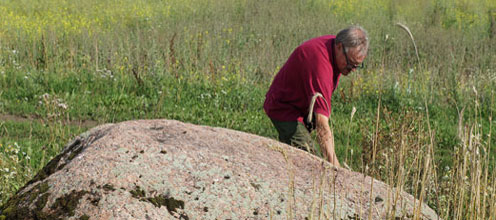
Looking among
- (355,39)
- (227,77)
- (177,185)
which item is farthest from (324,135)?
(227,77)

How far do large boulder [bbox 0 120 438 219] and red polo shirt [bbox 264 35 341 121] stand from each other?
1041mm

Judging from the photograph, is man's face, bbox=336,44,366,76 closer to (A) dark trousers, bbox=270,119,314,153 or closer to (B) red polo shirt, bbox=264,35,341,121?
(B) red polo shirt, bbox=264,35,341,121

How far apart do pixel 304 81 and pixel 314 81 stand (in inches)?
3.8

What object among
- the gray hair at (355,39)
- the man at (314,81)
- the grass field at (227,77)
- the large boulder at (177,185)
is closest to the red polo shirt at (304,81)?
the man at (314,81)

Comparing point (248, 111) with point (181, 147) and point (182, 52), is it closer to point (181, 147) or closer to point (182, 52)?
point (182, 52)

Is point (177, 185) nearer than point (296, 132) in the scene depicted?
Yes

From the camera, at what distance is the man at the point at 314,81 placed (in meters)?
3.85

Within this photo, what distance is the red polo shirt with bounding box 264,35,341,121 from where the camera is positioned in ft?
13.1

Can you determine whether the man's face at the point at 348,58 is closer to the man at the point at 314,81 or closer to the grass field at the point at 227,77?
the man at the point at 314,81

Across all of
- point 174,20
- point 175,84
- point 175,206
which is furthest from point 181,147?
point 174,20

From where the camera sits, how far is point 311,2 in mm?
14930

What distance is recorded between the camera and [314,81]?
4.01m

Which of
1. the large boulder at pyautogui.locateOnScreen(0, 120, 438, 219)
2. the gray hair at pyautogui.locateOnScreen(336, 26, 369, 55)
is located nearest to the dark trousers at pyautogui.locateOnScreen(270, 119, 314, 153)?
the gray hair at pyautogui.locateOnScreen(336, 26, 369, 55)

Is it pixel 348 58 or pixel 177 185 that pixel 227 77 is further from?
pixel 177 185
